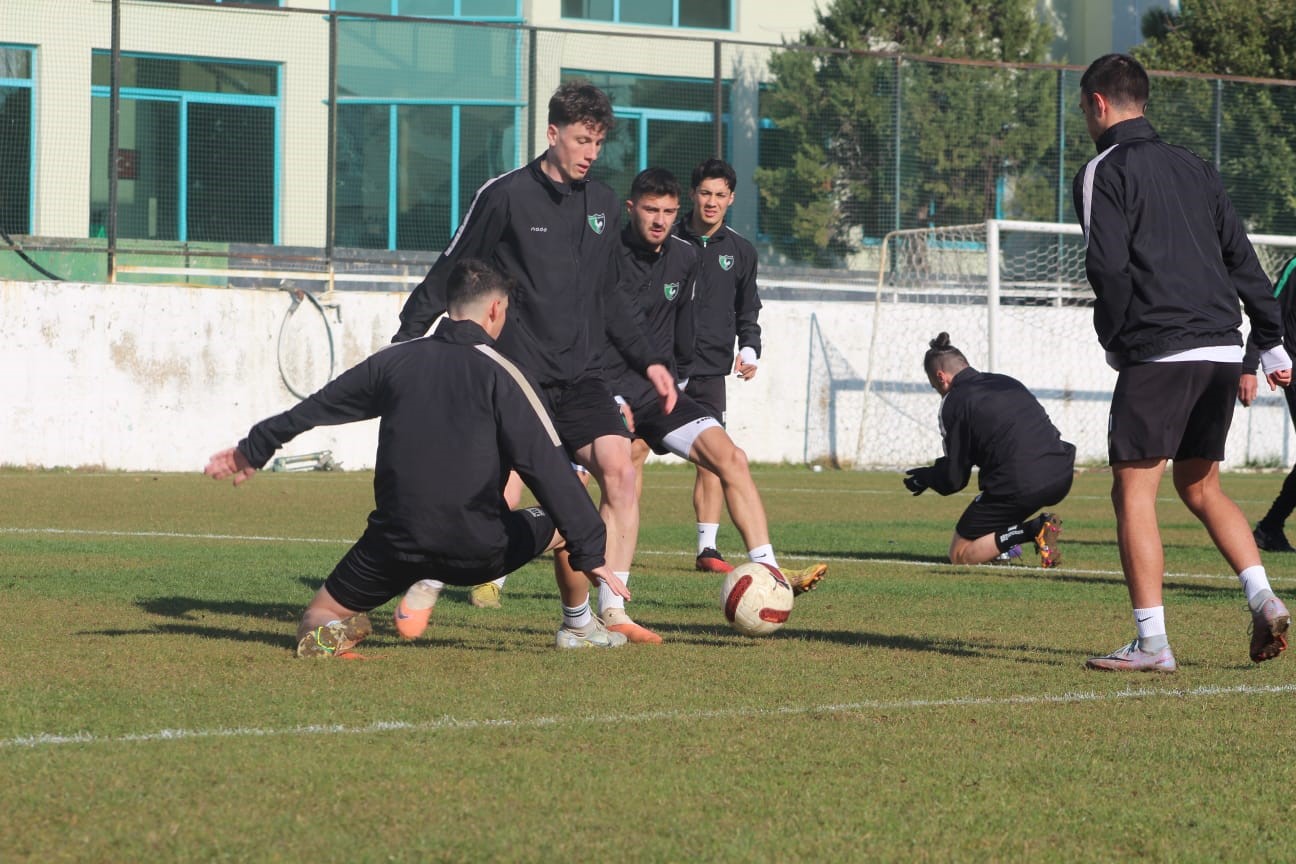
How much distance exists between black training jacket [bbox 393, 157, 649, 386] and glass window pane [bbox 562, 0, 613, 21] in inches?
964

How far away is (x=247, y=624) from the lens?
706 centimetres

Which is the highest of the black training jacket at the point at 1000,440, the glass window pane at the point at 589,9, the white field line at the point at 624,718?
the glass window pane at the point at 589,9

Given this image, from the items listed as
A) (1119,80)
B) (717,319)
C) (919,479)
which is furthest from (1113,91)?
(717,319)

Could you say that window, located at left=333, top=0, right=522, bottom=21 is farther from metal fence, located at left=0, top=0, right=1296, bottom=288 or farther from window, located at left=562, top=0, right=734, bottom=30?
metal fence, located at left=0, top=0, right=1296, bottom=288

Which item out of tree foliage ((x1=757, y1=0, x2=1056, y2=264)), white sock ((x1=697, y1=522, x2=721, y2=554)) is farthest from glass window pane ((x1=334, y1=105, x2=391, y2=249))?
white sock ((x1=697, y1=522, x2=721, y2=554))

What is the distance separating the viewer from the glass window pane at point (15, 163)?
20281 millimetres

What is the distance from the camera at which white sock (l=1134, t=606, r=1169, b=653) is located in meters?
6.16

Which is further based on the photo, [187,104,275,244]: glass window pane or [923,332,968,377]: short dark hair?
[187,104,275,244]: glass window pane

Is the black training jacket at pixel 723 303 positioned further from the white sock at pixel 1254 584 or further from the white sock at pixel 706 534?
the white sock at pixel 1254 584

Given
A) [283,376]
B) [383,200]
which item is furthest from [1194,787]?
[383,200]

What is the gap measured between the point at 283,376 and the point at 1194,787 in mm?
16004

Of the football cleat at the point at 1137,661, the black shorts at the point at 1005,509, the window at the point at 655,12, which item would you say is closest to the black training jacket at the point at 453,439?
the football cleat at the point at 1137,661

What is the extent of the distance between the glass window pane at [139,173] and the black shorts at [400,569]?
49.1 ft

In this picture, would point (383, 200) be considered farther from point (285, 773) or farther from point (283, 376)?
point (285, 773)
